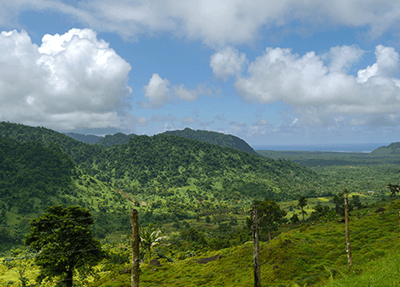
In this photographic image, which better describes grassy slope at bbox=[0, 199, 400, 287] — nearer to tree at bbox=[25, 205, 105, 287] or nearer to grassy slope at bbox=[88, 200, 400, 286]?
grassy slope at bbox=[88, 200, 400, 286]

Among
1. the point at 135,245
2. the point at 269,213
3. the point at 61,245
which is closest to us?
the point at 135,245

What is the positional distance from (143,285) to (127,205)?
550 feet

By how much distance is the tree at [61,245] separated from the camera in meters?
37.9

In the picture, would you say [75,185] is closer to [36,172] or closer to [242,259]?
[36,172]

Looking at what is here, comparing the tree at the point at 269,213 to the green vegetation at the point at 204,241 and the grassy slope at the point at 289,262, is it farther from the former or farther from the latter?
the grassy slope at the point at 289,262

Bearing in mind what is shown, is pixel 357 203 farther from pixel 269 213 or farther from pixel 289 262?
pixel 289 262

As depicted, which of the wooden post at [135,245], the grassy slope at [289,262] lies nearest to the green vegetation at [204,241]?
the grassy slope at [289,262]

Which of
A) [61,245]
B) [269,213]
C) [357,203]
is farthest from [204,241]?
[357,203]

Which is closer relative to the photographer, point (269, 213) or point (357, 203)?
point (269, 213)

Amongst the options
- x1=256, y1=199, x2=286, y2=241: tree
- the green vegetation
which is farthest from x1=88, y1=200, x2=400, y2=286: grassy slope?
x1=256, y1=199, x2=286, y2=241: tree

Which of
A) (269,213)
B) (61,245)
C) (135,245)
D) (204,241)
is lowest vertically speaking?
(204,241)

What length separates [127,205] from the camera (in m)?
200

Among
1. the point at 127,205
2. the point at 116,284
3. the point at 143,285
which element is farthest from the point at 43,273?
the point at 127,205

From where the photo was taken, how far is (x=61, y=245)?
39.0m
